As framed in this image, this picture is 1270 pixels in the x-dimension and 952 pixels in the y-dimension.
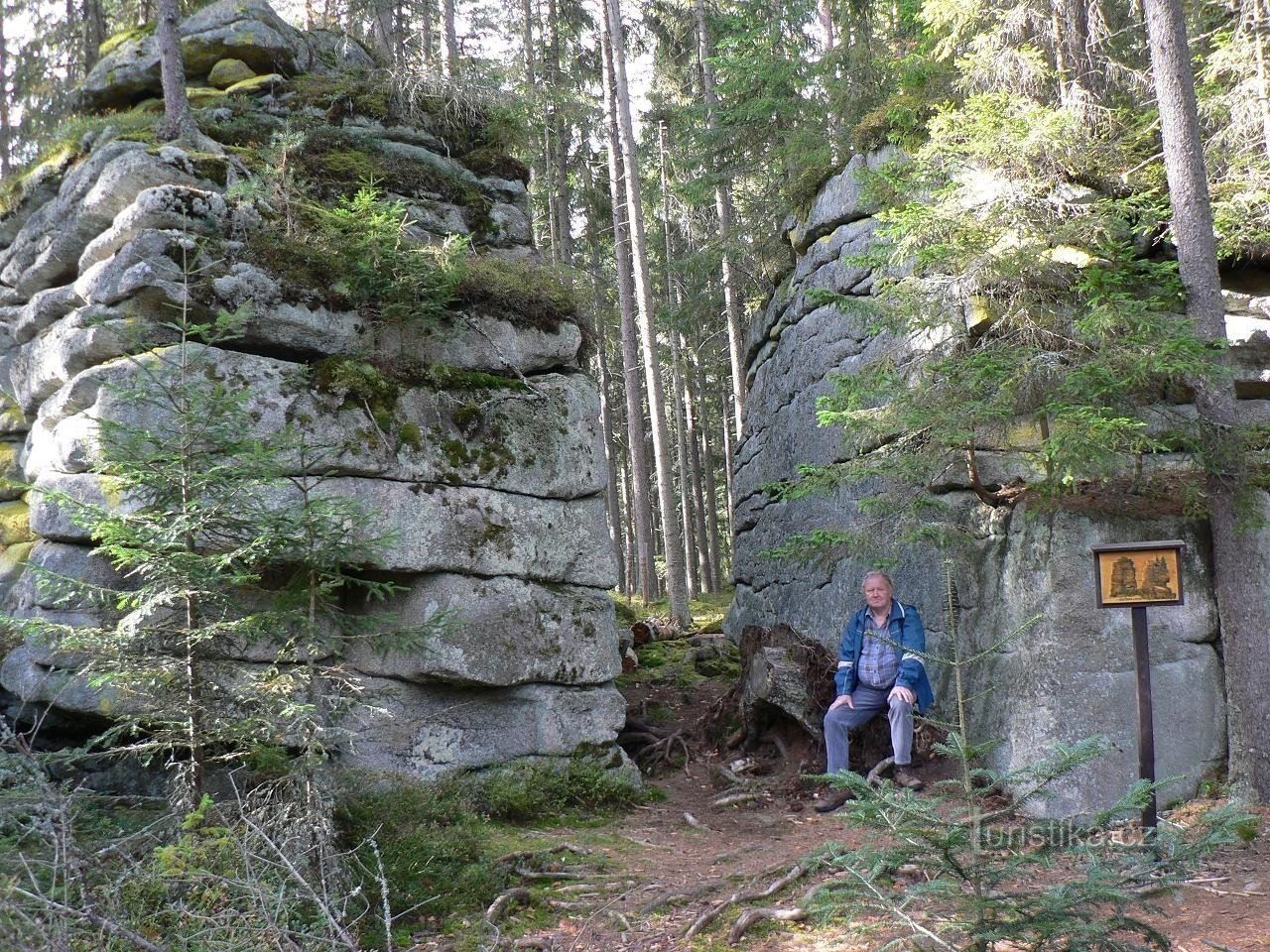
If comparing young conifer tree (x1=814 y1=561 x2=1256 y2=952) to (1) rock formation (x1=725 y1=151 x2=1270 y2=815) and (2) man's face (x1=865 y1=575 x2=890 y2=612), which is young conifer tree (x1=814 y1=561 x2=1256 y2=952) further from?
(2) man's face (x1=865 y1=575 x2=890 y2=612)

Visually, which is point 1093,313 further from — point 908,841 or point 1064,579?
point 908,841

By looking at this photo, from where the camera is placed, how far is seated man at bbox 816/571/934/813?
7370 mm

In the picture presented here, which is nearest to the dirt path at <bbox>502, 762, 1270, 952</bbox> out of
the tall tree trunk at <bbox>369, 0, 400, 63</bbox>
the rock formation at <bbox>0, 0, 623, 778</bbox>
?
the rock formation at <bbox>0, 0, 623, 778</bbox>

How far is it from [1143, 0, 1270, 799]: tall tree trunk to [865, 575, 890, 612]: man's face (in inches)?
99.8

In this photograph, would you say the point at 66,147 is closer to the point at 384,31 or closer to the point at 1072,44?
the point at 384,31

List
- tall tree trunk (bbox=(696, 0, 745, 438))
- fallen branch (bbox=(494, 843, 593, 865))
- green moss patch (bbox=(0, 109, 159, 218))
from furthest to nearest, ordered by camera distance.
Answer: tall tree trunk (bbox=(696, 0, 745, 438)) → green moss patch (bbox=(0, 109, 159, 218)) → fallen branch (bbox=(494, 843, 593, 865))

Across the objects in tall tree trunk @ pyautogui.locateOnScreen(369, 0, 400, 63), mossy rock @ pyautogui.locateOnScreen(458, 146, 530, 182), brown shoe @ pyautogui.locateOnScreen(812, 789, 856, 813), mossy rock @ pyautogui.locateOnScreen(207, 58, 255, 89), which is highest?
tall tree trunk @ pyautogui.locateOnScreen(369, 0, 400, 63)

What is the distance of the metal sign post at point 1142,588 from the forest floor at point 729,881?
680 mm

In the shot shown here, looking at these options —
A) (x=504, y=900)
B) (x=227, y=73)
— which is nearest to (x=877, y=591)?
(x=504, y=900)

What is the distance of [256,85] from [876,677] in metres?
9.25

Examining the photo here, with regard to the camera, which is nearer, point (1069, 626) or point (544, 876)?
point (544, 876)

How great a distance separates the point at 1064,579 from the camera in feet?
23.8

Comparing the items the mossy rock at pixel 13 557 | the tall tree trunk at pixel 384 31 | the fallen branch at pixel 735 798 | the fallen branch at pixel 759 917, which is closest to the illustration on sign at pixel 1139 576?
the fallen branch at pixel 759 917

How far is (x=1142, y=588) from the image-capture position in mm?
5684
